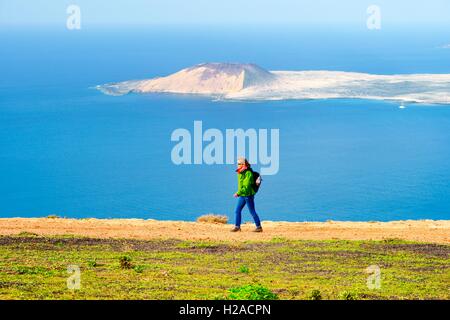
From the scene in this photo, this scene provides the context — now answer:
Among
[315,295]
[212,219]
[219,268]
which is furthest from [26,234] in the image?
[315,295]

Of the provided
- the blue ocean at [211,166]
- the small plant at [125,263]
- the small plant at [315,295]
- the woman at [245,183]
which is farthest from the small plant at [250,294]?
the blue ocean at [211,166]

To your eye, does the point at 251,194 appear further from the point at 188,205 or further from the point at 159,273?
the point at 188,205

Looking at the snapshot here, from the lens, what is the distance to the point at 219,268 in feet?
57.1

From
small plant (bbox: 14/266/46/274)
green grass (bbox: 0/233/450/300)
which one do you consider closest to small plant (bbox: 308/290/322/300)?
green grass (bbox: 0/233/450/300)

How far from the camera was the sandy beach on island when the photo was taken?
881 inches

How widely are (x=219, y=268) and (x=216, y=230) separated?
21.4 feet

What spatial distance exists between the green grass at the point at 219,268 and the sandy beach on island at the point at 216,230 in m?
1.25

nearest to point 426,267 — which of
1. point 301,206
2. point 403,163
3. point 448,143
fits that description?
point 301,206

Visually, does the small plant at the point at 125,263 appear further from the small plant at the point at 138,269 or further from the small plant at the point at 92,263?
the small plant at the point at 92,263

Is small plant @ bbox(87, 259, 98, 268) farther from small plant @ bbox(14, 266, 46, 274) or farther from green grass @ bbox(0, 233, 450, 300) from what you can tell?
small plant @ bbox(14, 266, 46, 274)

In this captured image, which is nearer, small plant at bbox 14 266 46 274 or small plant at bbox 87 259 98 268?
small plant at bbox 14 266 46 274

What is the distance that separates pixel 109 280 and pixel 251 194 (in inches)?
283

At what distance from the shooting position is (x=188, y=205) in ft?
304

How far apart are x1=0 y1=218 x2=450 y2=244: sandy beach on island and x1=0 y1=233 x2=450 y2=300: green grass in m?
1.25
